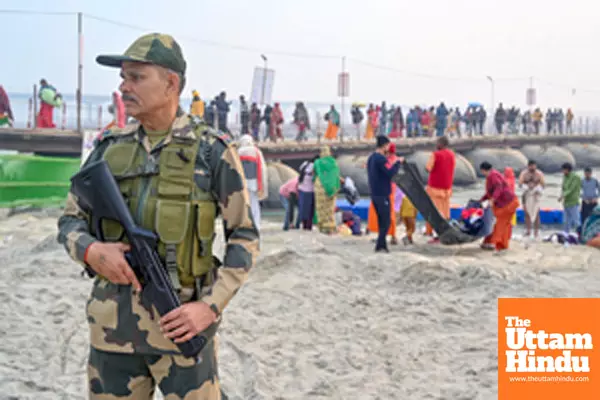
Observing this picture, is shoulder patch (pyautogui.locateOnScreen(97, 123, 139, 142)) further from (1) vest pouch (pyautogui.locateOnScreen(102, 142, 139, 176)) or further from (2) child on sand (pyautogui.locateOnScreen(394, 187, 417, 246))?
(2) child on sand (pyautogui.locateOnScreen(394, 187, 417, 246))

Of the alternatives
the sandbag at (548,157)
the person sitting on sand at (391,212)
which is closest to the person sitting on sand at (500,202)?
the person sitting on sand at (391,212)

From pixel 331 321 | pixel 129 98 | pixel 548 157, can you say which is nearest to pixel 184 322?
pixel 129 98

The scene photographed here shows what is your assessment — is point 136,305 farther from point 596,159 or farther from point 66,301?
point 596,159

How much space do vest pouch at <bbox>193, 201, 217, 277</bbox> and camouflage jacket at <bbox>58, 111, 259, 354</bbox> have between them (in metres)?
A: 0.04

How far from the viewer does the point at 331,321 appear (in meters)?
5.69

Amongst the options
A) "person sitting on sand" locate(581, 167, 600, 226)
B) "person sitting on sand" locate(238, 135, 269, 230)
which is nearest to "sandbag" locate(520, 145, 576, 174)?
"person sitting on sand" locate(581, 167, 600, 226)

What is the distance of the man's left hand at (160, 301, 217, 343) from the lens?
1979 millimetres

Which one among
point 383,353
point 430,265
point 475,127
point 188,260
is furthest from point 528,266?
point 475,127

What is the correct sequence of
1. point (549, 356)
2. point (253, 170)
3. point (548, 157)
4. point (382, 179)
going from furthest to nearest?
point (548, 157) → point (382, 179) → point (253, 170) → point (549, 356)

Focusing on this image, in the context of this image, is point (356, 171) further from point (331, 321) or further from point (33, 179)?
point (331, 321)

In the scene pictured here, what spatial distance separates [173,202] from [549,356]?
3.02m

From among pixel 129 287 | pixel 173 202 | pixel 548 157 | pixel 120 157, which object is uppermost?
pixel 548 157

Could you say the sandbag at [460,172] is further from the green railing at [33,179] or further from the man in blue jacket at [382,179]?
the man in blue jacket at [382,179]

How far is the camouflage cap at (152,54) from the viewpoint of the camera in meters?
2.05
